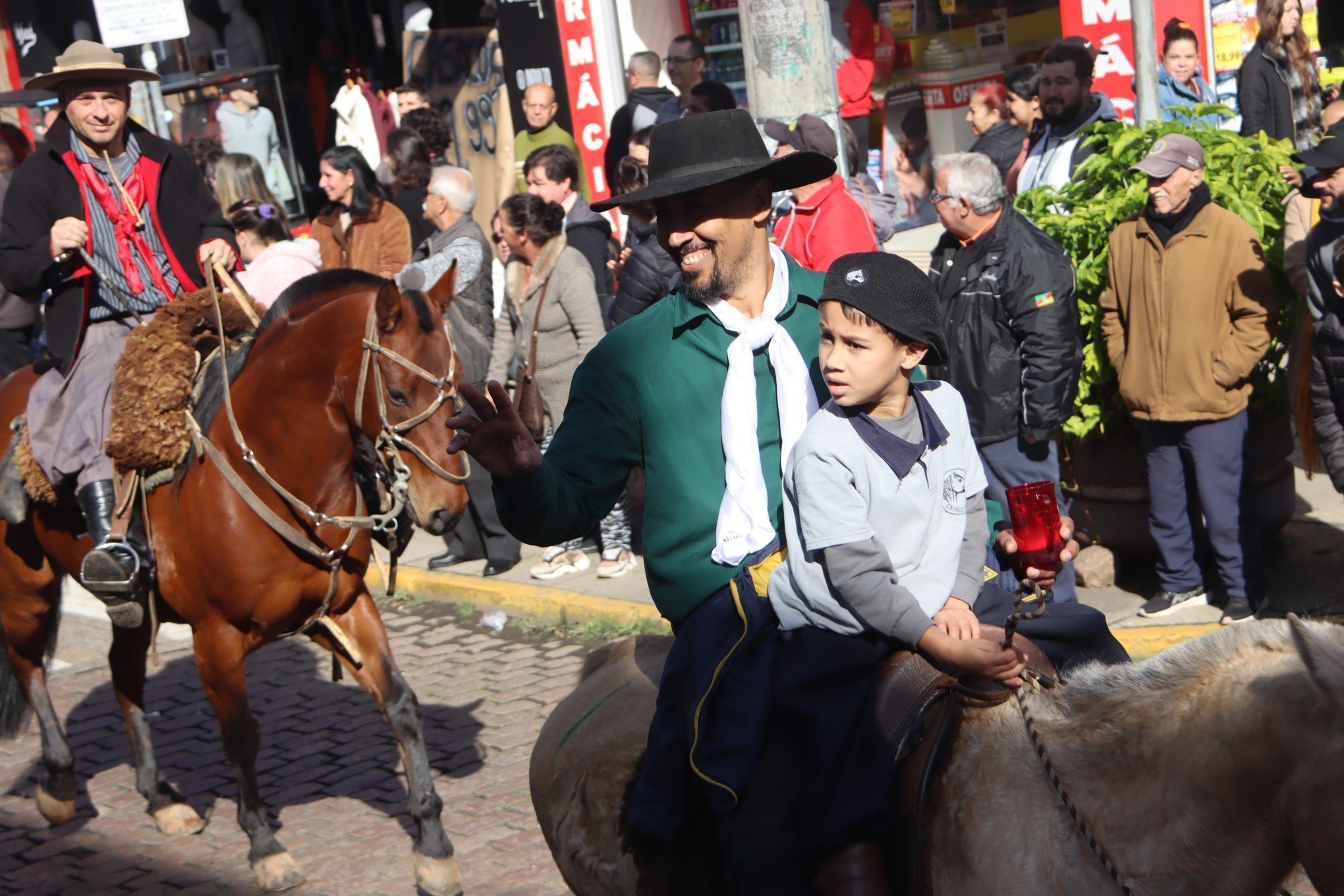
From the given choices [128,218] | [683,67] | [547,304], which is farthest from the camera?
[683,67]

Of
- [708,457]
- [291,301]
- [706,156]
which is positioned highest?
[706,156]

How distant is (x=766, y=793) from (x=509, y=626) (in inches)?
219

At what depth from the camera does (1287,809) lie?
2312mm

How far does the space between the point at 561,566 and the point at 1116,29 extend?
5.46 m

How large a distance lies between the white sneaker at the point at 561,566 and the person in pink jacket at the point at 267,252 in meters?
2.34

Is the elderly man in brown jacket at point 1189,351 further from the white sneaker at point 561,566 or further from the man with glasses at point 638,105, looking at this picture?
the man with glasses at point 638,105

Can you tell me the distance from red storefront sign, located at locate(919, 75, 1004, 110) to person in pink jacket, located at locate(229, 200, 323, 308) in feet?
25.9

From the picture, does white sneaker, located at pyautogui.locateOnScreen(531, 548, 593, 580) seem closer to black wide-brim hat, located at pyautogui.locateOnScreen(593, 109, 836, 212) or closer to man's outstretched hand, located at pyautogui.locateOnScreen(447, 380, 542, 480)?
black wide-brim hat, located at pyautogui.locateOnScreen(593, 109, 836, 212)

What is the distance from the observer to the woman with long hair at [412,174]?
33.6ft

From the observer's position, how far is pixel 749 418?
319 cm

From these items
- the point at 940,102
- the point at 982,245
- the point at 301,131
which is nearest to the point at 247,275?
the point at 982,245

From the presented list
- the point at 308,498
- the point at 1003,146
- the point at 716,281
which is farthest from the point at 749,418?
the point at 1003,146

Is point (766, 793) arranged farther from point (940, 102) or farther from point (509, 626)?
point (940, 102)

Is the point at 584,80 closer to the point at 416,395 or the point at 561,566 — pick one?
the point at 561,566
